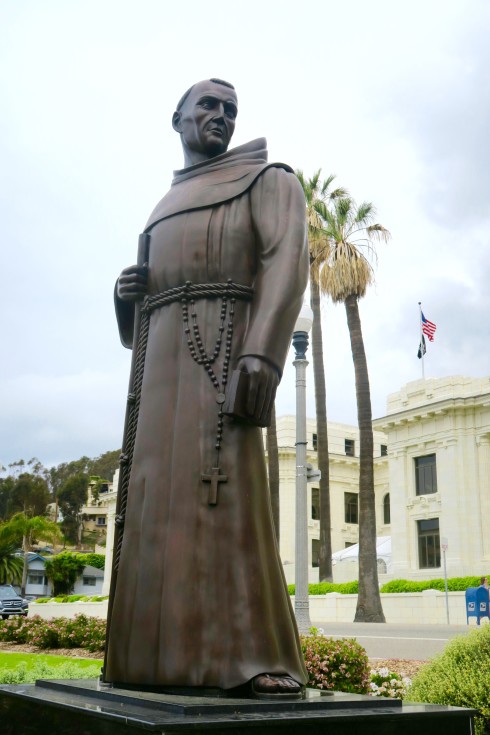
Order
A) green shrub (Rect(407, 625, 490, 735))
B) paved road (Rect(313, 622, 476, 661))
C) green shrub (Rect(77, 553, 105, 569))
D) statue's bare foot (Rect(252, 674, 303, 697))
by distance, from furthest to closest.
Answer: green shrub (Rect(77, 553, 105, 569)) < paved road (Rect(313, 622, 476, 661)) < green shrub (Rect(407, 625, 490, 735)) < statue's bare foot (Rect(252, 674, 303, 697))

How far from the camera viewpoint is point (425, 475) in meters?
46.6

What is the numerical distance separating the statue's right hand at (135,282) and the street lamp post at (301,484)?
8962mm

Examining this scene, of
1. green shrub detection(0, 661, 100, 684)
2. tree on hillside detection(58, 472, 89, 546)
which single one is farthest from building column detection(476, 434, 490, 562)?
tree on hillside detection(58, 472, 89, 546)

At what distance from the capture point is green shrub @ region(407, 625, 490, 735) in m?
6.39

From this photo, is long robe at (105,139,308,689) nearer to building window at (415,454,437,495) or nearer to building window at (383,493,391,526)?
building window at (415,454,437,495)

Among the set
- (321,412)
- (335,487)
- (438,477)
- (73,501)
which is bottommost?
(438,477)

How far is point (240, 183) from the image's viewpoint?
438 centimetres

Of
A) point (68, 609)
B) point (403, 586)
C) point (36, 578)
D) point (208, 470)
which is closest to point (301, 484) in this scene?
point (208, 470)

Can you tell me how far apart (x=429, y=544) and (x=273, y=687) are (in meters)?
43.3

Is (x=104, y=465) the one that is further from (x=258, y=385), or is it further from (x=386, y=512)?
(x=258, y=385)

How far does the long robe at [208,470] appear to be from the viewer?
12.0ft

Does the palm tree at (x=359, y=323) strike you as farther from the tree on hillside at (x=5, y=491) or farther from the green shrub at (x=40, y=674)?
the tree on hillside at (x=5, y=491)

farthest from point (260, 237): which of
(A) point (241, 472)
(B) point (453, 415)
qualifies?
(B) point (453, 415)

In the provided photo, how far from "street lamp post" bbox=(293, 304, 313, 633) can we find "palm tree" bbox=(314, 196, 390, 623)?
52.6ft
